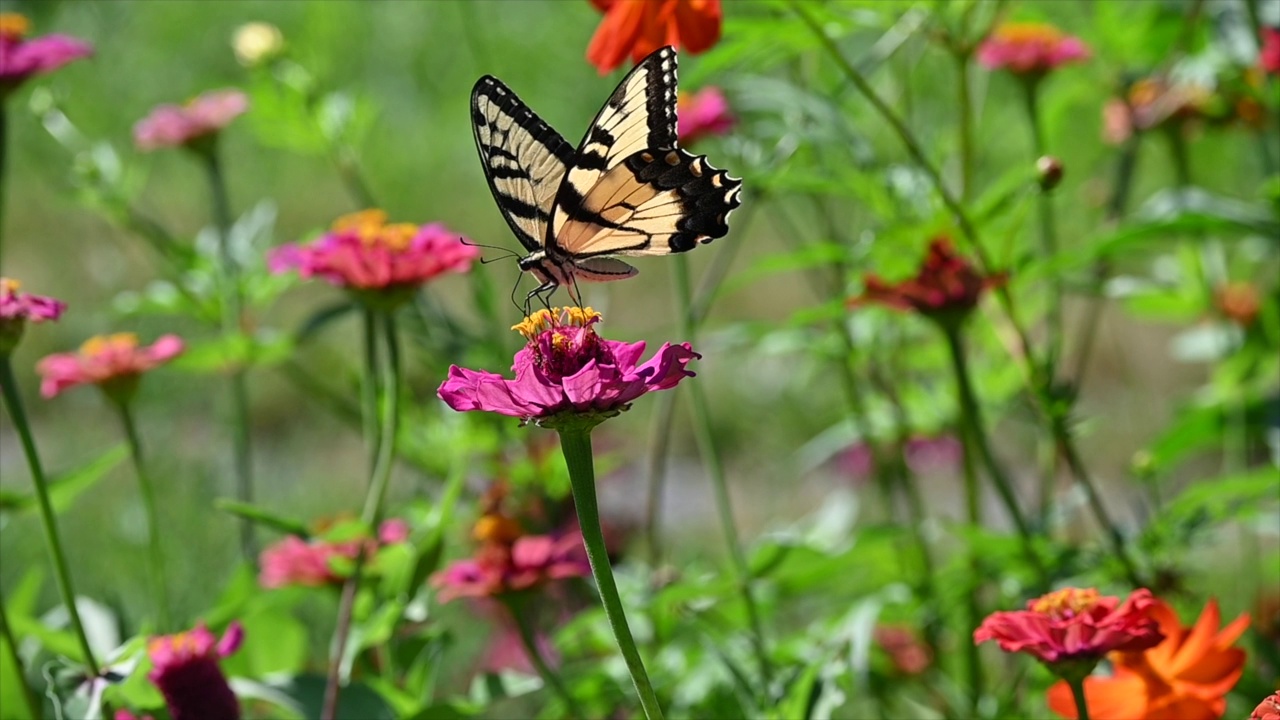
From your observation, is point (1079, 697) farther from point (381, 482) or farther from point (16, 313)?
point (16, 313)

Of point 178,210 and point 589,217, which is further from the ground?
point 178,210

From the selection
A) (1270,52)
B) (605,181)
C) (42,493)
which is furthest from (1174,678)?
(1270,52)

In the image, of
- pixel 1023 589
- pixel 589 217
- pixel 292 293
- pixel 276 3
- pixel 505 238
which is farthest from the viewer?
pixel 276 3

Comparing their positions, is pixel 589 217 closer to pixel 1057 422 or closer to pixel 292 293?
pixel 1057 422

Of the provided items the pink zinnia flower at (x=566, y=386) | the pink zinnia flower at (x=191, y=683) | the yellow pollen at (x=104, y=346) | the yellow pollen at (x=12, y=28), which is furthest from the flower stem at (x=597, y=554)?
the yellow pollen at (x=12, y=28)

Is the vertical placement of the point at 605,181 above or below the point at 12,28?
below

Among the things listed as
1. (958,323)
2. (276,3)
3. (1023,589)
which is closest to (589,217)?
(958,323)
